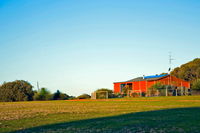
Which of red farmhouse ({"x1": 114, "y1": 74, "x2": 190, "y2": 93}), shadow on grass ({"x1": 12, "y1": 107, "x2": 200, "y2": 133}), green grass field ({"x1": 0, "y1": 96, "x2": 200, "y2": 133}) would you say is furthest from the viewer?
red farmhouse ({"x1": 114, "y1": 74, "x2": 190, "y2": 93})

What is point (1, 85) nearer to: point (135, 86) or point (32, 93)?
point (32, 93)

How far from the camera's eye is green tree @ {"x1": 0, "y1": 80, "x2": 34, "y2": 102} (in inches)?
2003

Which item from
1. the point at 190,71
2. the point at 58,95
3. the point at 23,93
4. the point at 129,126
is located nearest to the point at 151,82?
the point at 58,95

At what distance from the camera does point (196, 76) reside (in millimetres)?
67000

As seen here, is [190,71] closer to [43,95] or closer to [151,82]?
[151,82]

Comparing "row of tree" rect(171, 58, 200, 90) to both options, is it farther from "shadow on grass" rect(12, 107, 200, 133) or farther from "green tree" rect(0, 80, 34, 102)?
"shadow on grass" rect(12, 107, 200, 133)

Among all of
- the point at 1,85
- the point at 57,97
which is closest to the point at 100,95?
the point at 57,97

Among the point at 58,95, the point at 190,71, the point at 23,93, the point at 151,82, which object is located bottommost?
the point at 58,95

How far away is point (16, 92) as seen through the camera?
51281 mm

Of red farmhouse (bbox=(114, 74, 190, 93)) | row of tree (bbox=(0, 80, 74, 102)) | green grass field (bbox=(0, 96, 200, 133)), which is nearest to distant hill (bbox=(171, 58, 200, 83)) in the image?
red farmhouse (bbox=(114, 74, 190, 93))

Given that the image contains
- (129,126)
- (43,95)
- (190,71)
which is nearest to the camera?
(129,126)

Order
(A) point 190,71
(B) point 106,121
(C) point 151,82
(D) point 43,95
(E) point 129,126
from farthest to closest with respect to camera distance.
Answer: (A) point 190,71 < (C) point 151,82 < (D) point 43,95 < (B) point 106,121 < (E) point 129,126

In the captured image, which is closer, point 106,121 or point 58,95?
point 106,121

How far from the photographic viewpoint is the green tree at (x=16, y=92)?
50.9 meters
